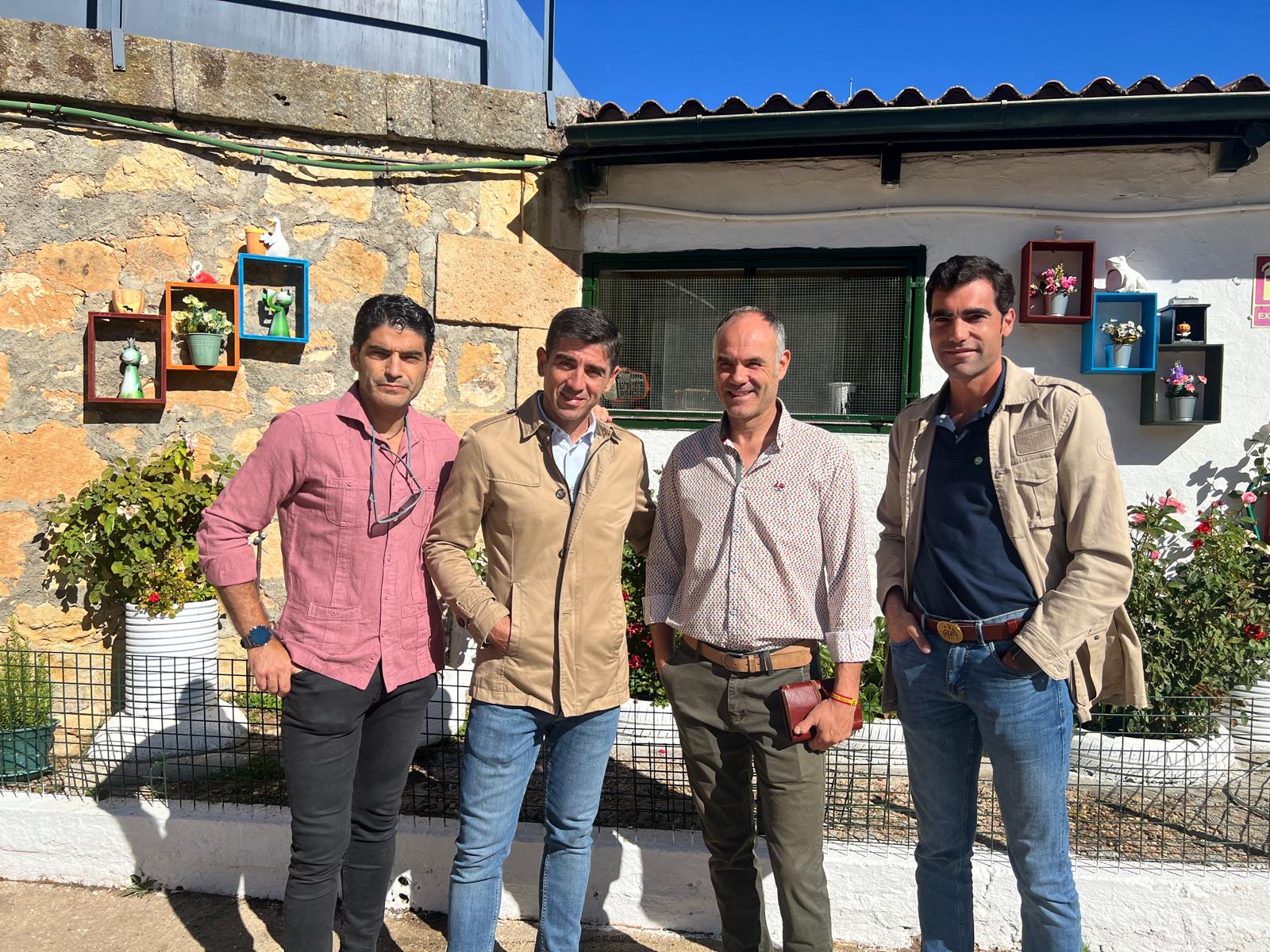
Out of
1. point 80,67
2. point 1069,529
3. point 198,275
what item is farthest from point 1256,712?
point 80,67

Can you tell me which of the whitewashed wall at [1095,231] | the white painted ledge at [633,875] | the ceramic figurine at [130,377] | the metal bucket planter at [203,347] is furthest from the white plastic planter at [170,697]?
the whitewashed wall at [1095,231]

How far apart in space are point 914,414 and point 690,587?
2.49 ft

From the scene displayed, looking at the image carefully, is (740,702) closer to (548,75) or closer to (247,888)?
(247,888)

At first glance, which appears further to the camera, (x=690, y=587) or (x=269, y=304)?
(x=269, y=304)

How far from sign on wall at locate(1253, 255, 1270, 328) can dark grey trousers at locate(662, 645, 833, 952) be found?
152 inches

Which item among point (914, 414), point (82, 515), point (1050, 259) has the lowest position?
point (82, 515)

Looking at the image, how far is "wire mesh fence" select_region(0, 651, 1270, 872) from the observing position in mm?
2951

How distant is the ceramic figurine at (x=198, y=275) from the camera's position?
166 inches

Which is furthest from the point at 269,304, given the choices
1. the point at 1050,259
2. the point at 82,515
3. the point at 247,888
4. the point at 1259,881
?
the point at 1259,881

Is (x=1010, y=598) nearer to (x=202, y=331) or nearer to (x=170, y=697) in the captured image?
(x=170, y=697)

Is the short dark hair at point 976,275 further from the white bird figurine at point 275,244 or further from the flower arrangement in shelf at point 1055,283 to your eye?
the white bird figurine at point 275,244

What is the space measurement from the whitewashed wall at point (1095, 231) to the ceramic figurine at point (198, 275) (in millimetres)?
Result: 2506

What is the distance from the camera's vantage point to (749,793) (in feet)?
7.36

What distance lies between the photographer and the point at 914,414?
2268 millimetres
